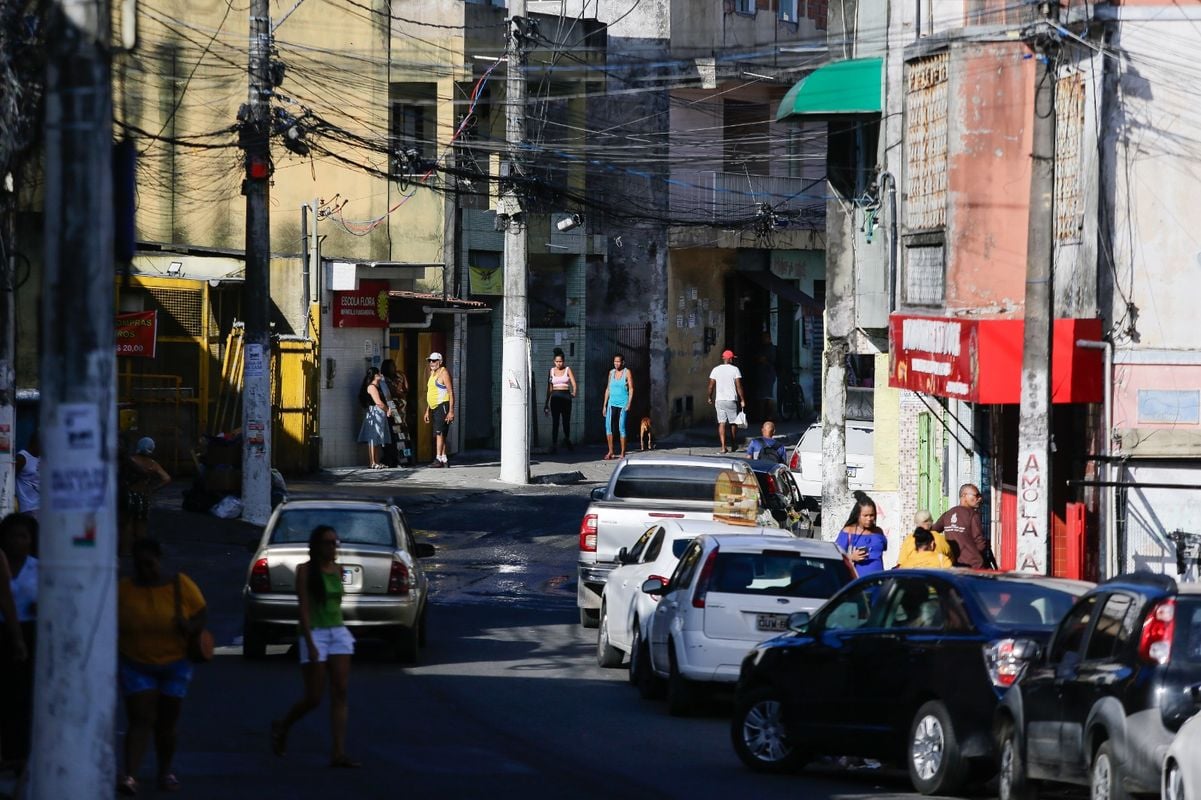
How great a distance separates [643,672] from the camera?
15.9 meters

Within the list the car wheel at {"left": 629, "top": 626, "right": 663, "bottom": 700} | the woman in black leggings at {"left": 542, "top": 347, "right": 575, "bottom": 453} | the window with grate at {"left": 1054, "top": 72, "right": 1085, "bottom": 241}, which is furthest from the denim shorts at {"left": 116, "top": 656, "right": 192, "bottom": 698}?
the woman in black leggings at {"left": 542, "top": 347, "right": 575, "bottom": 453}

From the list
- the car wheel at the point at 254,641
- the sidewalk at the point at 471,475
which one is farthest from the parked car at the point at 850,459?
the car wheel at the point at 254,641

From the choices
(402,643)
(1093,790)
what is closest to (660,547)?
(402,643)

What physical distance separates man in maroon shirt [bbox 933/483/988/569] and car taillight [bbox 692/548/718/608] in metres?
4.66

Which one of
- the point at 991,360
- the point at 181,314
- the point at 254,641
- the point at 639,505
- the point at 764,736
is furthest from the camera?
the point at 181,314

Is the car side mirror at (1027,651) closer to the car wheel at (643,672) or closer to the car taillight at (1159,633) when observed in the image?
the car taillight at (1159,633)

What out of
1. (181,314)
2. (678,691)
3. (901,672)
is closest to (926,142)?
(678,691)

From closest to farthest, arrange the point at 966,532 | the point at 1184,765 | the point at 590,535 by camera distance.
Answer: the point at 1184,765
the point at 966,532
the point at 590,535

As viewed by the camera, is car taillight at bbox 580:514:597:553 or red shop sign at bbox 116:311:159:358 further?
red shop sign at bbox 116:311:159:358

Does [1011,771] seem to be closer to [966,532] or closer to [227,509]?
[966,532]

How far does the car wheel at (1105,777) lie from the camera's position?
955 centimetres

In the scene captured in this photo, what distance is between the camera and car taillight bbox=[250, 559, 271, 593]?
16.4 m

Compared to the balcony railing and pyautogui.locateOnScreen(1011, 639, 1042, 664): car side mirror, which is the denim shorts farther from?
the balcony railing

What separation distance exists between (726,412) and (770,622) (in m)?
23.2
